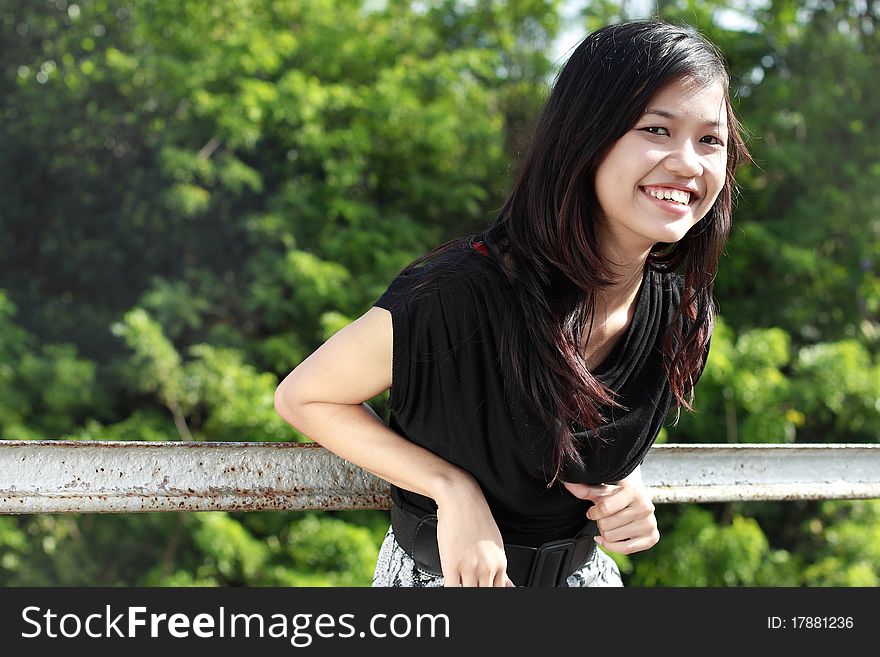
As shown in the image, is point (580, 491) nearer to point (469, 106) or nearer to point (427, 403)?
point (427, 403)

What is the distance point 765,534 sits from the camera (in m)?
6.01

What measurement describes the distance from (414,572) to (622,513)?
266 mm

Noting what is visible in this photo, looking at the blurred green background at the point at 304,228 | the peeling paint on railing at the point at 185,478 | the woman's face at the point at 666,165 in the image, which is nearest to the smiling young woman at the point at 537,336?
the woman's face at the point at 666,165

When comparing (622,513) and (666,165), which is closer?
(666,165)

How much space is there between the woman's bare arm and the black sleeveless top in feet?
Result: 0.07

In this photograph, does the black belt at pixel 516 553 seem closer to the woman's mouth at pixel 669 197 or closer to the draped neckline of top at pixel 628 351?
the draped neckline of top at pixel 628 351

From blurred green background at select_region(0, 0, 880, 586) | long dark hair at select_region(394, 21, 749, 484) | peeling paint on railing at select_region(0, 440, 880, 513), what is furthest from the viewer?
blurred green background at select_region(0, 0, 880, 586)

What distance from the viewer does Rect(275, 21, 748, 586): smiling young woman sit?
96cm

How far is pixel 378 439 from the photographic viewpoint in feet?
3.34

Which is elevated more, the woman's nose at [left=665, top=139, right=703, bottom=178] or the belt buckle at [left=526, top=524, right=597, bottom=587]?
the woman's nose at [left=665, top=139, right=703, bottom=178]

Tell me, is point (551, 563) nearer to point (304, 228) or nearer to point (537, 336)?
point (537, 336)
